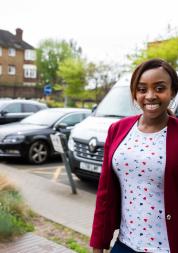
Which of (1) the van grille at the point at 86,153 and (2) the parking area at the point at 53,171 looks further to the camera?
(2) the parking area at the point at 53,171

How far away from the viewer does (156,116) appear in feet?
7.14

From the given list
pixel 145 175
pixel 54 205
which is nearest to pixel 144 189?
pixel 145 175

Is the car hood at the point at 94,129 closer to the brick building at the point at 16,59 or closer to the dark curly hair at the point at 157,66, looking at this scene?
the dark curly hair at the point at 157,66

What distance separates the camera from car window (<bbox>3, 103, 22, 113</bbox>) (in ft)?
45.8

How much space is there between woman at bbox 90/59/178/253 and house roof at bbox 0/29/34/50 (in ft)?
237

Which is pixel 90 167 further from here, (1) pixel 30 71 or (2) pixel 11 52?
(1) pixel 30 71

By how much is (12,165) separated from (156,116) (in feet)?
28.4

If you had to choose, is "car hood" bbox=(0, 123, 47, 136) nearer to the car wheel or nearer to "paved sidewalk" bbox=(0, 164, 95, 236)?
the car wheel

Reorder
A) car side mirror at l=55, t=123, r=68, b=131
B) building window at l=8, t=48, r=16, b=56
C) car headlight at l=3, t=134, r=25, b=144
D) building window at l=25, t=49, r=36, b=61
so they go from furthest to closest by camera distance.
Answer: building window at l=25, t=49, r=36, b=61
building window at l=8, t=48, r=16, b=56
car side mirror at l=55, t=123, r=68, b=131
car headlight at l=3, t=134, r=25, b=144

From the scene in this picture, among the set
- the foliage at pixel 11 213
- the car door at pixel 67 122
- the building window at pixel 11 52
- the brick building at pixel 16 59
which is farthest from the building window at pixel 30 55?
the foliage at pixel 11 213

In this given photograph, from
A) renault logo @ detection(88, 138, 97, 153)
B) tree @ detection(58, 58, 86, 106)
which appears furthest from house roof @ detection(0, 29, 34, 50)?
renault logo @ detection(88, 138, 97, 153)

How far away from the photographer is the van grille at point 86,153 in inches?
281

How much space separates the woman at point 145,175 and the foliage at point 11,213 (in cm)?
254

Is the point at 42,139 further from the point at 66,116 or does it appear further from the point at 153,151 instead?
the point at 153,151
